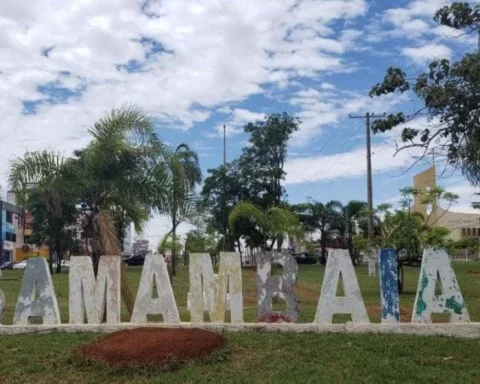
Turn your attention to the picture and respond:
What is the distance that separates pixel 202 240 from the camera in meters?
34.0

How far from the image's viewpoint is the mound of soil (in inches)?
280

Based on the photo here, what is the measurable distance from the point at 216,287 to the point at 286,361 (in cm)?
241

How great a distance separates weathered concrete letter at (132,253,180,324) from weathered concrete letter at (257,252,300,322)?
4.39 ft

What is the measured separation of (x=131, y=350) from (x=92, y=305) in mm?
2528

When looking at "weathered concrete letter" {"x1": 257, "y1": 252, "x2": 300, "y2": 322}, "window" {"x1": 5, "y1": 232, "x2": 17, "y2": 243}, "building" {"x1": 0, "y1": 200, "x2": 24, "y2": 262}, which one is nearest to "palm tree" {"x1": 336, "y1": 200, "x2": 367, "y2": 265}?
"building" {"x1": 0, "y1": 200, "x2": 24, "y2": 262}

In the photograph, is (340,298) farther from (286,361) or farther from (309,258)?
(309,258)

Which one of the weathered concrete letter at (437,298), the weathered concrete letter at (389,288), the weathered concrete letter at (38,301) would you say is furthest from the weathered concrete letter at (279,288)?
the weathered concrete letter at (38,301)

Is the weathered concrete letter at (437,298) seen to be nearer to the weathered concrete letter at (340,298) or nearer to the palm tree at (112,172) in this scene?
the weathered concrete letter at (340,298)

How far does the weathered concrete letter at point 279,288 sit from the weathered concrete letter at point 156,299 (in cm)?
134

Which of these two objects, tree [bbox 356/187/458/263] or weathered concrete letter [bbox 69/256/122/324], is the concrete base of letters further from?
tree [bbox 356/187/458/263]

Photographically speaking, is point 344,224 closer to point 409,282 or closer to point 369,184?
point 369,184

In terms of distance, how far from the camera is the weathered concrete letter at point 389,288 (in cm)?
885

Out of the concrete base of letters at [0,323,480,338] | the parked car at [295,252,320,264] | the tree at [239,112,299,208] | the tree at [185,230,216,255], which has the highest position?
the tree at [239,112,299,208]

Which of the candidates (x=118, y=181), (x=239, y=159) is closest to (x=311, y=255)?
(x=239, y=159)
